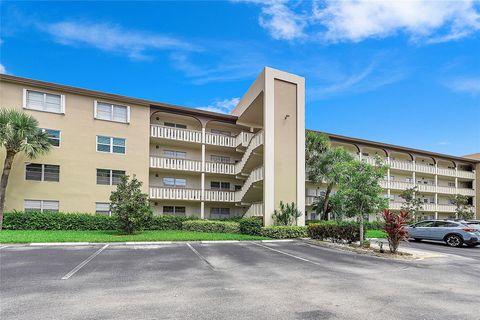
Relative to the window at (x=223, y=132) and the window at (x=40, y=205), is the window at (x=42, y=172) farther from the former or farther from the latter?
the window at (x=223, y=132)

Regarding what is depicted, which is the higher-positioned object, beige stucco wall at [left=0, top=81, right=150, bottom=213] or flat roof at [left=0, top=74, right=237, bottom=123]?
flat roof at [left=0, top=74, right=237, bottom=123]

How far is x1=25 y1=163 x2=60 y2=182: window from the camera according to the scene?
70.2 feet

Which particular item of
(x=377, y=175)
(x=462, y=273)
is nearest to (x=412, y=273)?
(x=462, y=273)

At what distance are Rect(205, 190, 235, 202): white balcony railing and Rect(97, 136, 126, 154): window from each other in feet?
23.7

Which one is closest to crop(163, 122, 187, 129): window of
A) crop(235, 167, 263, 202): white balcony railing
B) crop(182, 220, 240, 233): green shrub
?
crop(235, 167, 263, 202): white balcony railing

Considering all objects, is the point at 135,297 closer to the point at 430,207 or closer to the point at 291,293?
the point at 291,293

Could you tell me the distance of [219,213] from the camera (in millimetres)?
28203

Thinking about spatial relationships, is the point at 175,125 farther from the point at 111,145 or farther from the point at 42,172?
the point at 42,172

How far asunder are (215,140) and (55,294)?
20491 millimetres

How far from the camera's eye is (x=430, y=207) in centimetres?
3816

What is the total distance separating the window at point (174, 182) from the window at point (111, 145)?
4.26m

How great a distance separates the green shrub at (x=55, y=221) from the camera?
63.7ft

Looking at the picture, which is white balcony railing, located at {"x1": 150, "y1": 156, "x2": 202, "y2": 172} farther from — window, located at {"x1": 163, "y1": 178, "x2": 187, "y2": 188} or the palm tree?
the palm tree

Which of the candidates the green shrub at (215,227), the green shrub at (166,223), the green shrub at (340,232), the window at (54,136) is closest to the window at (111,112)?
the window at (54,136)
